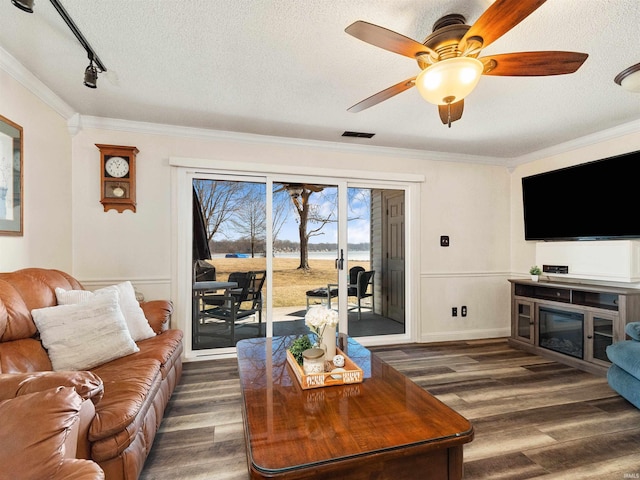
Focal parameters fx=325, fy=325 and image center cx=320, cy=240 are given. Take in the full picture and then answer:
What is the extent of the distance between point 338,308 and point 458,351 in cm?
148

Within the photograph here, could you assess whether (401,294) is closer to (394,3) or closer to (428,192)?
(428,192)

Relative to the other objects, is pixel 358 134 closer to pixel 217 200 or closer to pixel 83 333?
pixel 217 200

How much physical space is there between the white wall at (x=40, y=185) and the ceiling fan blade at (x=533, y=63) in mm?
3021

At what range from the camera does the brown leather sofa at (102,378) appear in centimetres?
135

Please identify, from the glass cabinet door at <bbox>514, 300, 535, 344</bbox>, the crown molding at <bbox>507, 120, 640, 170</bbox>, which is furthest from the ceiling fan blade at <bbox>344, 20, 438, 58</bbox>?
the glass cabinet door at <bbox>514, 300, 535, 344</bbox>

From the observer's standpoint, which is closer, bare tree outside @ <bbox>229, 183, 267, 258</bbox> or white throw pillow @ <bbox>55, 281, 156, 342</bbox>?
white throw pillow @ <bbox>55, 281, 156, 342</bbox>

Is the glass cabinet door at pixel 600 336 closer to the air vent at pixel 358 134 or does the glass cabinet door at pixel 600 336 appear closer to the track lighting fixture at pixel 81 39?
the air vent at pixel 358 134

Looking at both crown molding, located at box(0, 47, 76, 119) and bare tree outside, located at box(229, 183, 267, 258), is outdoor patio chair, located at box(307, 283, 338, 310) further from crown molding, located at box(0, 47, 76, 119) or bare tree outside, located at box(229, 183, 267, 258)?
crown molding, located at box(0, 47, 76, 119)

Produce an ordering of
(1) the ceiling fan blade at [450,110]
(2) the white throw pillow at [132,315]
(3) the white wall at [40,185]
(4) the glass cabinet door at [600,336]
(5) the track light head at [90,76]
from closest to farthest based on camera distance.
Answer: (5) the track light head at [90,76]
(1) the ceiling fan blade at [450,110]
(3) the white wall at [40,185]
(2) the white throw pillow at [132,315]
(4) the glass cabinet door at [600,336]

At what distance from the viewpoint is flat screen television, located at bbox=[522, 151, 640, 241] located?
3084 millimetres

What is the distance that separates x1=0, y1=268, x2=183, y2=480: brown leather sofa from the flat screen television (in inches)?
164

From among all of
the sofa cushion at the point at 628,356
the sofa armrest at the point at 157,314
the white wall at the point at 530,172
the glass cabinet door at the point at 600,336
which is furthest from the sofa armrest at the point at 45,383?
the white wall at the point at 530,172

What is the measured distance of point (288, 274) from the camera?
12.6ft

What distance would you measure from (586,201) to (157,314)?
14.3 feet
